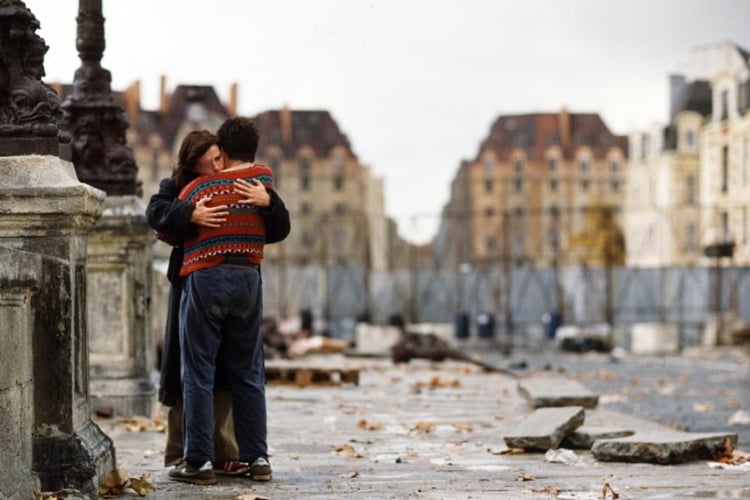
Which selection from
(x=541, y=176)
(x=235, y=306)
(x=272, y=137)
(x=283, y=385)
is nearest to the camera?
(x=235, y=306)

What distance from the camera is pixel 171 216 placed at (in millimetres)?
6141

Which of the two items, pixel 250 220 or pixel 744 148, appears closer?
pixel 250 220

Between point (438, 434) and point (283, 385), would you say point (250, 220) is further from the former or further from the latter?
point (283, 385)

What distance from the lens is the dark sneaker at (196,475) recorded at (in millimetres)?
6055

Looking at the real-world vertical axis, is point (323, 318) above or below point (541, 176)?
below

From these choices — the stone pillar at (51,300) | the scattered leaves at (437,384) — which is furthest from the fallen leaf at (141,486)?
the scattered leaves at (437,384)

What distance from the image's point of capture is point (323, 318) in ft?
134

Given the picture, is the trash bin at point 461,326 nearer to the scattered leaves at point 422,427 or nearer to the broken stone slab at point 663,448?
the scattered leaves at point 422,427

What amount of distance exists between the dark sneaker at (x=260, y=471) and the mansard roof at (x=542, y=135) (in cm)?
9139

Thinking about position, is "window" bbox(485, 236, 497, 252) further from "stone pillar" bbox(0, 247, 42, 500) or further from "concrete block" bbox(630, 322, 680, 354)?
"stone pillar" bbox(0, 247, 42, 500)

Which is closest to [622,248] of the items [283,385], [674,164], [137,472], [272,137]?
[674,164]

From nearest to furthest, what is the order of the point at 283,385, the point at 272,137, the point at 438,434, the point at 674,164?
the point at 438,434 < the point at 283,385 < the point at 674,164 < the point at 272,137

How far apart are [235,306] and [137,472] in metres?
0.99

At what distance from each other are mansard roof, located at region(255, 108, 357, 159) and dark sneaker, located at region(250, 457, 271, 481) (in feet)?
271
